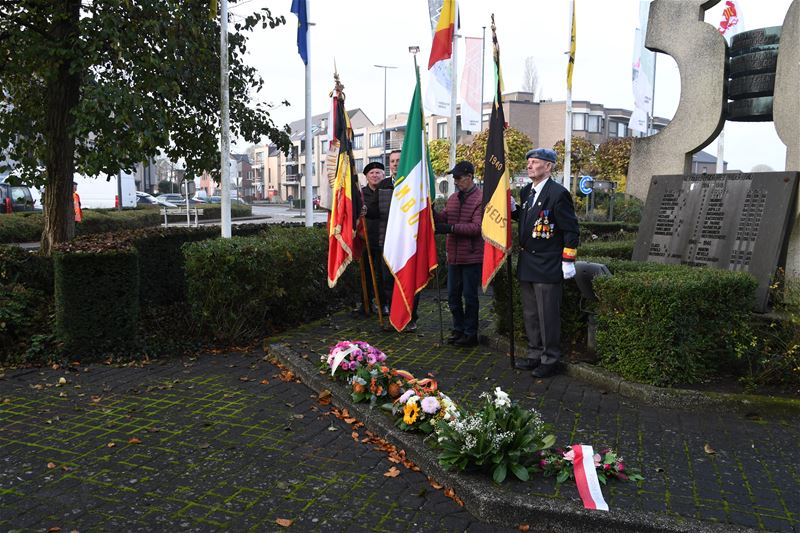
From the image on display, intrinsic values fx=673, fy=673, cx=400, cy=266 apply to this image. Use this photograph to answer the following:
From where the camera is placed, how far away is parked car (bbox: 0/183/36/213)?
1105 inches

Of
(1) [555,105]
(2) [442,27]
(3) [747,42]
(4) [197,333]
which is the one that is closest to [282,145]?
(4) [197,333]

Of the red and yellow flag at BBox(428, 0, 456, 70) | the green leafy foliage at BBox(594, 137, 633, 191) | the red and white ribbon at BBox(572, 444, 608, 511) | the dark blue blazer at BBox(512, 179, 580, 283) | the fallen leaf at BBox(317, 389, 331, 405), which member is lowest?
the fallen leaf at BBox(317, 389, 331, 405)

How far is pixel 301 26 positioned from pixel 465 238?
23.7 ft

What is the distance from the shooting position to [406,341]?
792 centimetres

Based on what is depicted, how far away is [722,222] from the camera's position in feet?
25.5

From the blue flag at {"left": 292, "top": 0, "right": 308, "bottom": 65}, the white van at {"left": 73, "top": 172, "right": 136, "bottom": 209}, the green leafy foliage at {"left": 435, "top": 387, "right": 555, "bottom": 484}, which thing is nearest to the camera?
the green leafy foliage at {"left": 435, "top": 387, "right": 555, "bottom": 484}

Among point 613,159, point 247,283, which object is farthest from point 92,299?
point 613,159

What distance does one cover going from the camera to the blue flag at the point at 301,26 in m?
12.6

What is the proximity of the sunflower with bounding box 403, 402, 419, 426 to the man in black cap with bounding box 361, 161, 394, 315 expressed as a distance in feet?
12.6

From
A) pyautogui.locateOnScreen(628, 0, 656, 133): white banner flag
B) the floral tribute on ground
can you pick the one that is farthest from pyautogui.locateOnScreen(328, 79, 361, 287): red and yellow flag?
pyautogui.locateOnScreen(628, 0, 656, 133): white banner flag

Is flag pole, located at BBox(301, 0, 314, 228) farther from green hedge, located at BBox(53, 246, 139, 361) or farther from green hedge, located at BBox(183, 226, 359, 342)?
green hedge, located at BBox(53, 246, 139, 361)

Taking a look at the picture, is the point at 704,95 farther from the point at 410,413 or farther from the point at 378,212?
the point at 410,413

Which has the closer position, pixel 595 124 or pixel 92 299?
pixel 92 299

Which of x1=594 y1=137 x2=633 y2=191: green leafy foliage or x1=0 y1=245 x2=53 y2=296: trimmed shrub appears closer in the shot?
x1=0 y1=245 x2=53 y2=296: trimmed shrub
